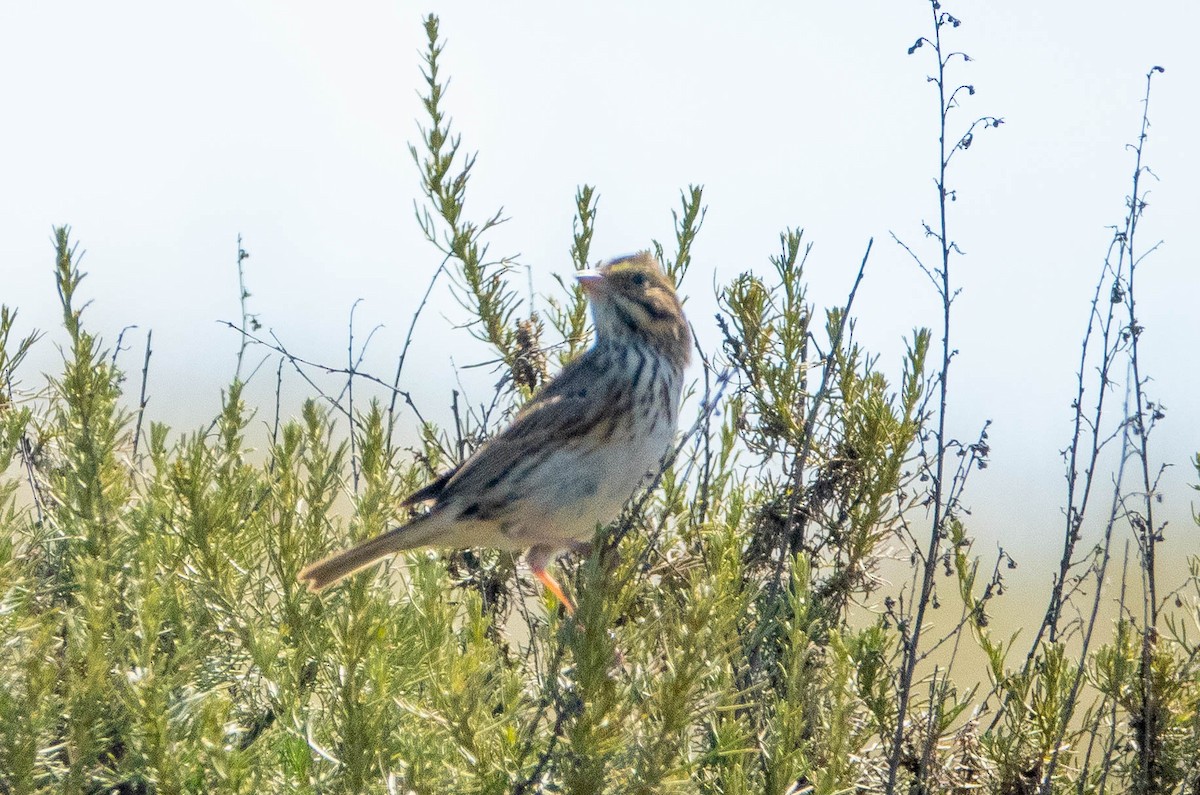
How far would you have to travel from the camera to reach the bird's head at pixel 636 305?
517 centimetres

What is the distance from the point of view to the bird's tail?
11.5ft

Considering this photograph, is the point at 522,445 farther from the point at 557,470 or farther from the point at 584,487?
the point at 584,487

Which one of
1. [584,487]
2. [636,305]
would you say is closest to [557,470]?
[584,487]

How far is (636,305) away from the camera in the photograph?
5.18m

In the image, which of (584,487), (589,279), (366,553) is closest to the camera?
(366,553)

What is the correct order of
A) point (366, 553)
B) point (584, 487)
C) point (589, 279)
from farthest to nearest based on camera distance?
1. point (589, 279)
2. point (584, 487)
3. point (366, 553)

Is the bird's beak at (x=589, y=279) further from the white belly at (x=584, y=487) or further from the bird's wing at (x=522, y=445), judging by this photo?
the white belly at (x=584, y=487)

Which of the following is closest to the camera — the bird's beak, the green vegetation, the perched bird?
the green vegetation

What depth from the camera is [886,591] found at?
4.65 m

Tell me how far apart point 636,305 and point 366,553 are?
1.70 metres

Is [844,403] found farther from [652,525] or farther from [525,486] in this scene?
[525,486]

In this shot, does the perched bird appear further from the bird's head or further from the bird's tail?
the bird's head

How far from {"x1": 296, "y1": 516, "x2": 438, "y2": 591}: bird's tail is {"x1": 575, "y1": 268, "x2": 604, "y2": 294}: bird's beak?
1.15m

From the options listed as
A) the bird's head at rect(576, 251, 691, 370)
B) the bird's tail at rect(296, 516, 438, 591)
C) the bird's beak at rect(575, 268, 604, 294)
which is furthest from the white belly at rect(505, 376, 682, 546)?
the bird's beak at rect(575, 268, 604, 294)
